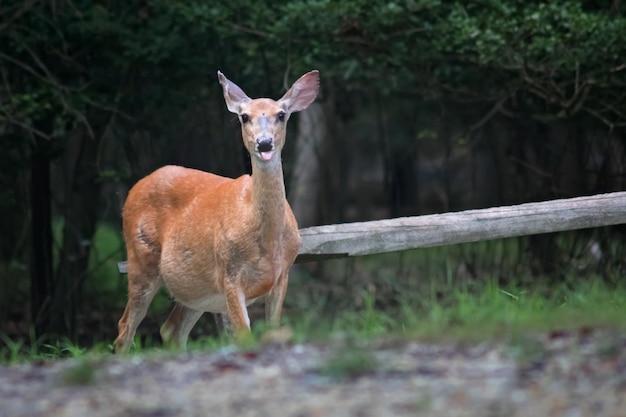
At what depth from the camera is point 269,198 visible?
24.7 feet

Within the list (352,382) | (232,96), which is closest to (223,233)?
(232,96)

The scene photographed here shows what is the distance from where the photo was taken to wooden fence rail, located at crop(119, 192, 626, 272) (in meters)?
7.84

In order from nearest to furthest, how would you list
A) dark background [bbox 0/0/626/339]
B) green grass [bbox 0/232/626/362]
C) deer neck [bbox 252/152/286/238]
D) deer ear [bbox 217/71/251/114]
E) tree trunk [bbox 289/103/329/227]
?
green grass [bbox 0/232/626/362]
deer neck [bbox 252/152/286/238]
deer ear [bbox 217/71/251/114]
dark background [bbox 0/0/626/339]
tree trunk [bbox 289/103/329/227]

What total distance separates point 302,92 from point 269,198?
0.95m

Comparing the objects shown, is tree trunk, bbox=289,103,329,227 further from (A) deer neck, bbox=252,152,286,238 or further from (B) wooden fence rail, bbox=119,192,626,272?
(A) deer neck, bbox=252,152,286,238

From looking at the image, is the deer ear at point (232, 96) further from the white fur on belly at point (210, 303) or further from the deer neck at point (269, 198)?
the white fur on belly at point (210, 303)

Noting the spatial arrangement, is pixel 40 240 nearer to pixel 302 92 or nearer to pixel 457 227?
pixel 302 92

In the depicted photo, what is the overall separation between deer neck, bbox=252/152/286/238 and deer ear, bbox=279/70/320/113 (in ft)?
2.02

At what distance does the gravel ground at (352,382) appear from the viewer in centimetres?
439

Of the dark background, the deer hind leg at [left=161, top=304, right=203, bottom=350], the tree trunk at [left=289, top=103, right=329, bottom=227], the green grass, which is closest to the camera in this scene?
the green grass

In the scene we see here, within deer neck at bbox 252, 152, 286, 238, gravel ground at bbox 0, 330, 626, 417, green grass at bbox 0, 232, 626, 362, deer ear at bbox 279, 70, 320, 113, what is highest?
deer ear at bbox 279, 70, 320, 113

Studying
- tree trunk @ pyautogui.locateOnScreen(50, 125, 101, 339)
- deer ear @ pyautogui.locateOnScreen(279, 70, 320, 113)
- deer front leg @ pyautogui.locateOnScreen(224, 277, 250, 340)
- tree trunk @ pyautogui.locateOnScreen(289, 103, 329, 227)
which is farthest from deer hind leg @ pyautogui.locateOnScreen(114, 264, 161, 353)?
tree trunk @ pyautogui.locateOnScreen(289, 103, 329, 227)

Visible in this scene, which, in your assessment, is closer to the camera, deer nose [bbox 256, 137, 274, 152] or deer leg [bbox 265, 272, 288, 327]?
deer nose [bbox 256, 137, 274, 152]

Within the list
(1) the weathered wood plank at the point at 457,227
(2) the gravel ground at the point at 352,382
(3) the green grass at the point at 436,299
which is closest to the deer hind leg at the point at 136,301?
(3) the green grass at the point at 436,299
